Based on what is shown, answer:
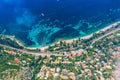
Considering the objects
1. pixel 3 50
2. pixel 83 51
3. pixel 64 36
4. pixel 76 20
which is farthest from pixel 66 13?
pixel 3 50

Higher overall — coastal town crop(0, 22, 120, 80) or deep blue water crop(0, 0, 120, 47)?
deep blue water crop(0, 0, 120, 47)

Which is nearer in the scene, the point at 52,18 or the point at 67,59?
the point at 67,59

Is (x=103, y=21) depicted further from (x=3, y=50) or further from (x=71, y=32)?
(x=3, y=50)

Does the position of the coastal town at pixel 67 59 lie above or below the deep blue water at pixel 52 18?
below

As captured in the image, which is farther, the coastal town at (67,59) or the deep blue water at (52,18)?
the deep blue water at (52,18)

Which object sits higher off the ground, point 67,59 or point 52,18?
point 52,18
